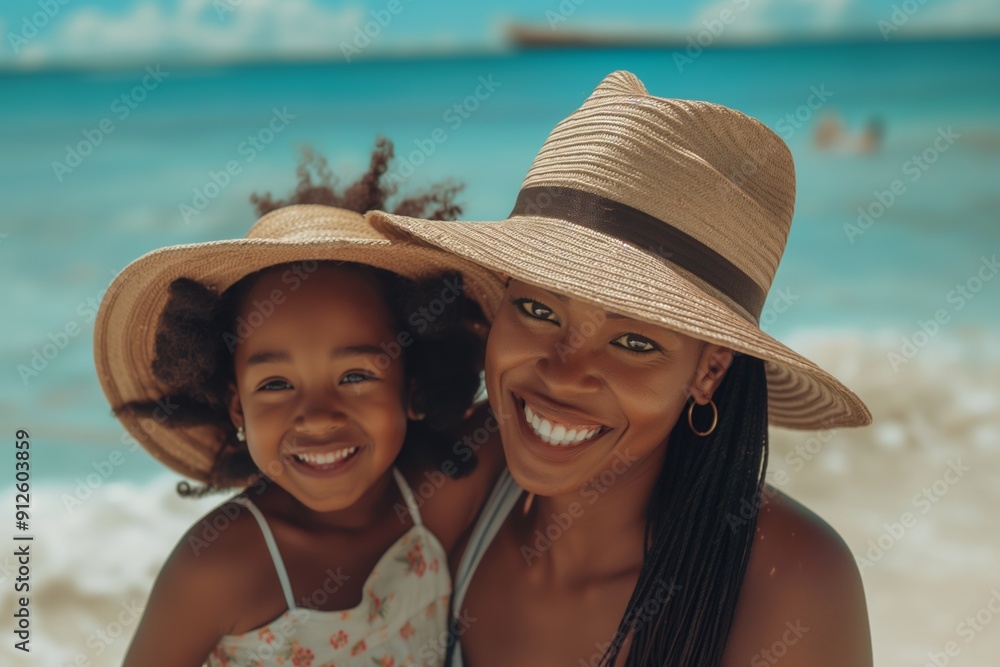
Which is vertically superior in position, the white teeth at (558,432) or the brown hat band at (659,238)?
the brown hat band at (659,238)

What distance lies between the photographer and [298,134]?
1641 cm

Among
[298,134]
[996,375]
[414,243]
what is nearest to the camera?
[414,243]

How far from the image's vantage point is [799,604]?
220 centimetres

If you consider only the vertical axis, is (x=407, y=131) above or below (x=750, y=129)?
above

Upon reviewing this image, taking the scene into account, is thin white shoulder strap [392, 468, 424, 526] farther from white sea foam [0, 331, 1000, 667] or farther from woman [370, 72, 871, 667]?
white sea foam [0, 331, 1000, 667]

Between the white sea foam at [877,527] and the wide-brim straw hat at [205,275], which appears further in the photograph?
the white sea foam at [877,527]

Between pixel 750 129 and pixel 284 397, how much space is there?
1.29 meters

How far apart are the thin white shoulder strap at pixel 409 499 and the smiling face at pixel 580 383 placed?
472mm

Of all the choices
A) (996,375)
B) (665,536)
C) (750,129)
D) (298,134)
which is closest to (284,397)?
(665,536)

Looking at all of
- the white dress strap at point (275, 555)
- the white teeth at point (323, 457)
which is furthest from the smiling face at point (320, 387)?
the white dress strap at point (275, 555)

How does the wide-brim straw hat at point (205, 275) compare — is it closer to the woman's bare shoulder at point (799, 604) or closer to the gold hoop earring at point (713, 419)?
the gold hoop earring at point (713, 419)

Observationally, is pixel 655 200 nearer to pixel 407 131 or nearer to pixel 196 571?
pixel 196 571

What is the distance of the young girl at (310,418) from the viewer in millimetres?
2406

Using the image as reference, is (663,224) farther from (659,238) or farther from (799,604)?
(799,604)
